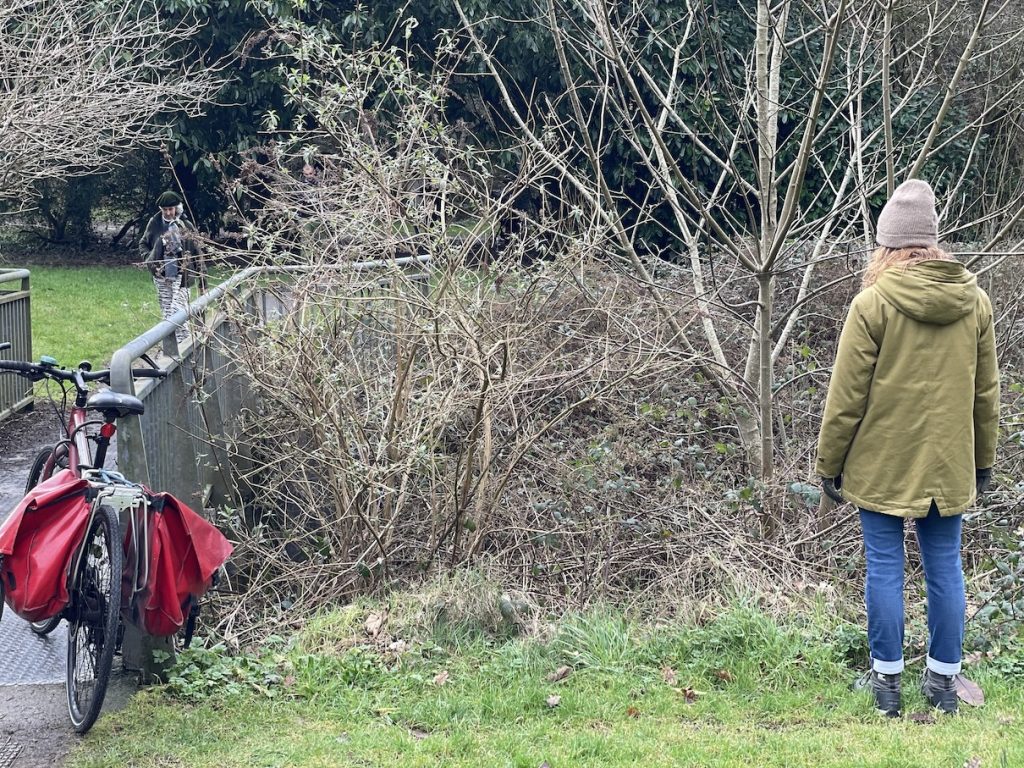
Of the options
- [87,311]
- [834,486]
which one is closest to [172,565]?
[834,486]

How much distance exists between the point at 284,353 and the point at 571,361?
74.9 inches

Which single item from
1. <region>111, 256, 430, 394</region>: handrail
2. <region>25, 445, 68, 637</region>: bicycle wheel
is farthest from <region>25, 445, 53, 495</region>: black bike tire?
<region>111, 256, 430, 394</region>: handrail

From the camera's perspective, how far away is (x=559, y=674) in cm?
485

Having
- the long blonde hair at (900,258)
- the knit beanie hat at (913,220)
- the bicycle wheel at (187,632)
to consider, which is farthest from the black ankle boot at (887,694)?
the bicycle wheel at (187,632)

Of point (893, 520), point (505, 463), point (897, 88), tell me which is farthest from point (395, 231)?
point (897, 88)

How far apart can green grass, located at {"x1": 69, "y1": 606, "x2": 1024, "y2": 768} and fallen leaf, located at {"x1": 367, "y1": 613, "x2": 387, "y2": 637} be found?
0.08 metres

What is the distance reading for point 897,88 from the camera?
13.9m

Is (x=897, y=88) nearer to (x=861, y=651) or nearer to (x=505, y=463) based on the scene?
(x=505, y=463)

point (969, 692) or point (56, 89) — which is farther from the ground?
point (56, 89)

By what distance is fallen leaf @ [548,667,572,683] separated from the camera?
4.83 m

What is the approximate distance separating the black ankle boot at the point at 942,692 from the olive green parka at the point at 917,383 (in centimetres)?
68

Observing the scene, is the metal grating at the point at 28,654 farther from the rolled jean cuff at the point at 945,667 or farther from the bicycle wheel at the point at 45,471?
the rolled jean cuff at the point at 945,667

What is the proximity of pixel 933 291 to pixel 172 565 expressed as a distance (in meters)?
3.05

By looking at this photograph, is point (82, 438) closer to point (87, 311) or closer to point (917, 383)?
point (917, 383)
